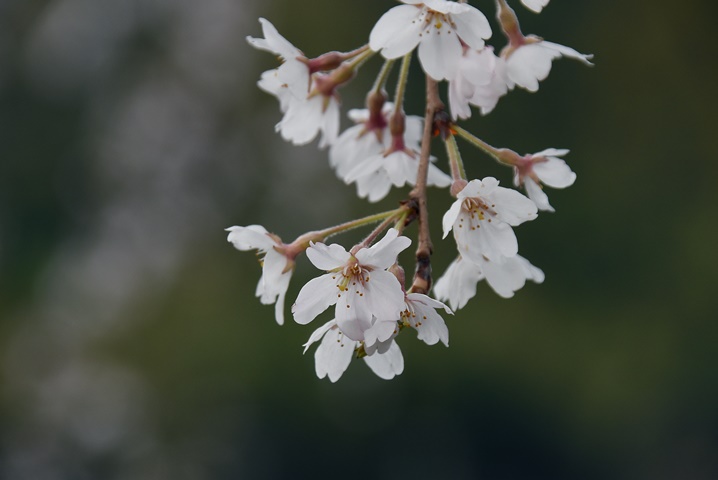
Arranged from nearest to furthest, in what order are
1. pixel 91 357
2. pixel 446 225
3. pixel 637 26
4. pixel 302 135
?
1. pixel 446 225
2. pixel 302 135
3. pixel 91 357
4. pixel 637 26

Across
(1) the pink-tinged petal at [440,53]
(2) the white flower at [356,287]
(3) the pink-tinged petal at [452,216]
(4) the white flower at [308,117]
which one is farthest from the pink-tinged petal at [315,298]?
(4) the white flower at [308,117]

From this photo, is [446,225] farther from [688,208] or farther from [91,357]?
[688,208]

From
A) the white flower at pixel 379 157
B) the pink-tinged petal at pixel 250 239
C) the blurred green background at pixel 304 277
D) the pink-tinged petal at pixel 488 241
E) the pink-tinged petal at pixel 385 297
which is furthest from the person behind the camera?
the blurred green background at pixel 304 277

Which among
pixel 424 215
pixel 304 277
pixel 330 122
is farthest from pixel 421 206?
pixel 304 277

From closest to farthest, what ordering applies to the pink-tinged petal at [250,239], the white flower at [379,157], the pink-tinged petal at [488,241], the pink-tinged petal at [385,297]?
1. the pink-tinged petal at [385,297]
2. the pink-tinged petal at [488,241]
3. the pink-tinged petal at [250,239]
4. the white flower at [379,157]

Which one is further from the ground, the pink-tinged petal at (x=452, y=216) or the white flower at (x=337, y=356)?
the pink-tinged petal at (x=452, y=216)

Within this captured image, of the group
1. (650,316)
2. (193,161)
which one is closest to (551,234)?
(650,316)

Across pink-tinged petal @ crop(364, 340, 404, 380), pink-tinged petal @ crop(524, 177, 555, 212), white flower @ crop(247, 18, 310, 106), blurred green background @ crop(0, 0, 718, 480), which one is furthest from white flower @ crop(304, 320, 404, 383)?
blurred green background @ crop(0, 0, 718, 480)

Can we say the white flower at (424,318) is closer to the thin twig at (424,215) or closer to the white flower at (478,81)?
the thin twig at (424,215)
